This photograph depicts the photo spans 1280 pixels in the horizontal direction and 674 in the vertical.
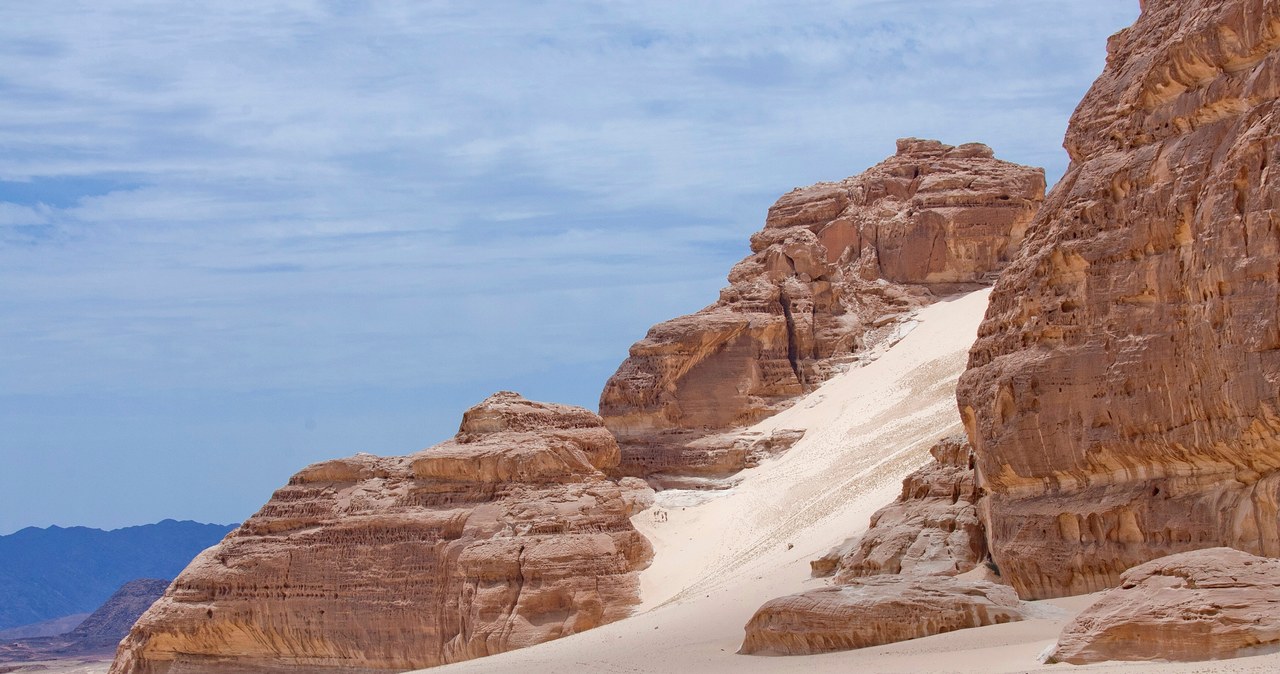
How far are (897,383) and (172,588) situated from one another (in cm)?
1899

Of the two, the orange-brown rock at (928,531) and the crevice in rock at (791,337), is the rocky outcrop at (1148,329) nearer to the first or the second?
the orange-brown rock at (928,531)

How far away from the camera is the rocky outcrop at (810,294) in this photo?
162 ft

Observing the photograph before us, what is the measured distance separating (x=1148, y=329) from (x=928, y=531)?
235 inches

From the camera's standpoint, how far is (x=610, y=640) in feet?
86.8

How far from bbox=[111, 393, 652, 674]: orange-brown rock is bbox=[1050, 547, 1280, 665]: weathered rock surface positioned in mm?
16558

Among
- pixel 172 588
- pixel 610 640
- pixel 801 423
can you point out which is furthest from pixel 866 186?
pixel 610 640

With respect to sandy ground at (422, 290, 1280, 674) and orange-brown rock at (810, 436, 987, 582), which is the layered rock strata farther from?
sandy ground at (422, 290, 1280, 674)

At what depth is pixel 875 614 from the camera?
2020cm

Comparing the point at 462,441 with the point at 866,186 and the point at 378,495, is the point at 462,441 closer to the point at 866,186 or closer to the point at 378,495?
the point at 378,495

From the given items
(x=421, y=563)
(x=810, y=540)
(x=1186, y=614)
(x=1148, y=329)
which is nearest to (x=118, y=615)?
(x=421, y=563)

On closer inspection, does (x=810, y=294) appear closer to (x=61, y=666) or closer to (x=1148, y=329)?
(x=1148, y=329)

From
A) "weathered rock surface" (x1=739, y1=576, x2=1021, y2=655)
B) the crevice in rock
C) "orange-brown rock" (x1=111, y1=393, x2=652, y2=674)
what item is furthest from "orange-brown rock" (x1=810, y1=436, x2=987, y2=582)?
the crevice in rock

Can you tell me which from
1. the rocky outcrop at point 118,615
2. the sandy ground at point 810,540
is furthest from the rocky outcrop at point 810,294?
the rocky outcrop at point 118,615

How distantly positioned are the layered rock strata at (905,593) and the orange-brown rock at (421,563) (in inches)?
307
